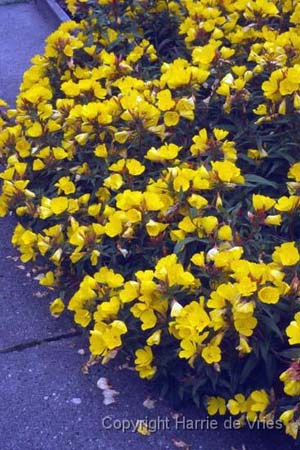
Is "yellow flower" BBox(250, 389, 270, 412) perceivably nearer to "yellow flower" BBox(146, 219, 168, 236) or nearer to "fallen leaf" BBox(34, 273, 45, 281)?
"yellow flower" BBox(146, 219, 168, 236)

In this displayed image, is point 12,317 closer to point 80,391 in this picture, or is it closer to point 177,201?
point 80,391

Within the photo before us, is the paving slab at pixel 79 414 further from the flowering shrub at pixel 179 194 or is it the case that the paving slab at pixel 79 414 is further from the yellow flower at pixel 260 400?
the yellow flower at pixel 260 400

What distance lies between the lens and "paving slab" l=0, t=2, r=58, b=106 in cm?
568

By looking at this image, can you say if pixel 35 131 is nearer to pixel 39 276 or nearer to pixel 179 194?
pixel 39 276

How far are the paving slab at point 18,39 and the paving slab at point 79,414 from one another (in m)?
2.70

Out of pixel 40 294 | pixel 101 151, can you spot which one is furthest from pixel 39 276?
pixel 101 151

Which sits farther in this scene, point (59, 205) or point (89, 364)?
point (59, 205)

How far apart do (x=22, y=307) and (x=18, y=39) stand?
4.07 metres

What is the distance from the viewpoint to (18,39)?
22.1ft

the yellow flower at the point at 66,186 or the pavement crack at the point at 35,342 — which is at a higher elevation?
the yellow flower at the point at 66,186

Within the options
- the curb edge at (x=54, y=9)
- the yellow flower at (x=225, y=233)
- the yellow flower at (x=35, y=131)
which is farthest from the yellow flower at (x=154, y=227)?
the curb edge at (x=54, y=9)

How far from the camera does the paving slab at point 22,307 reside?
316 centimetres

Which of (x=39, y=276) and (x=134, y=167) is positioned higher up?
(x=134, y=167)

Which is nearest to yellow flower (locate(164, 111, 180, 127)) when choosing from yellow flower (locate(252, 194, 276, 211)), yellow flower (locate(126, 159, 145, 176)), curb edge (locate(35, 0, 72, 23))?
yellow flower (locate(126, 159, 145, 176))
